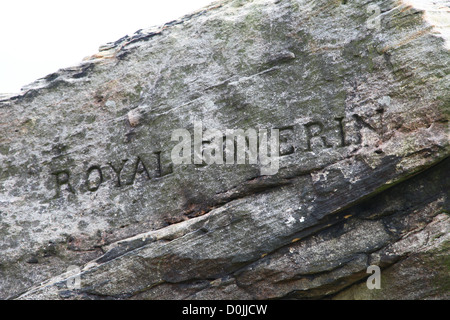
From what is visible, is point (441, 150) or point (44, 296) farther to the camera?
point (44, 296)

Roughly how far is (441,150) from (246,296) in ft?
8.69

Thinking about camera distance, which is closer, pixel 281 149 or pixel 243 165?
pixel 281 149

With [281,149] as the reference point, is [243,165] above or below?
below

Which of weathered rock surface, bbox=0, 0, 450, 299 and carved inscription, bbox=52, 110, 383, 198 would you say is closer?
weathered rock surface, bbox=0, 0, 450, 299

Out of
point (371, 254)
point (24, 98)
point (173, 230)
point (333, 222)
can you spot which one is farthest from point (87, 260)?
point (371, 254)

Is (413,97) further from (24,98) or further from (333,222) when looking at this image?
(24,98)

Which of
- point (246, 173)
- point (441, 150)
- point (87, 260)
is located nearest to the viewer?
point (441, 150)

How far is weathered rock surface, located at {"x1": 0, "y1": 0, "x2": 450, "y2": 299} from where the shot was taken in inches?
190

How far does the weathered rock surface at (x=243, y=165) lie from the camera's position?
483cm

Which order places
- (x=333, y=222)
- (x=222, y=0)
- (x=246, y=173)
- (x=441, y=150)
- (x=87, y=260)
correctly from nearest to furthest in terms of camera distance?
(x=441, y=150) → (x=333, y=222) → (x=246, y=173) → (x=87, y=260) → (x=222, y=0)

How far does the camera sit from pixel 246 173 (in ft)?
17.5

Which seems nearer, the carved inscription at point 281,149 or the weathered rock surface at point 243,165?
the weathered rock surface at point 243,165

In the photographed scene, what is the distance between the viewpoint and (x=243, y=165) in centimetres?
538

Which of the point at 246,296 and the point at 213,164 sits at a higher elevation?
the point at 213,164
